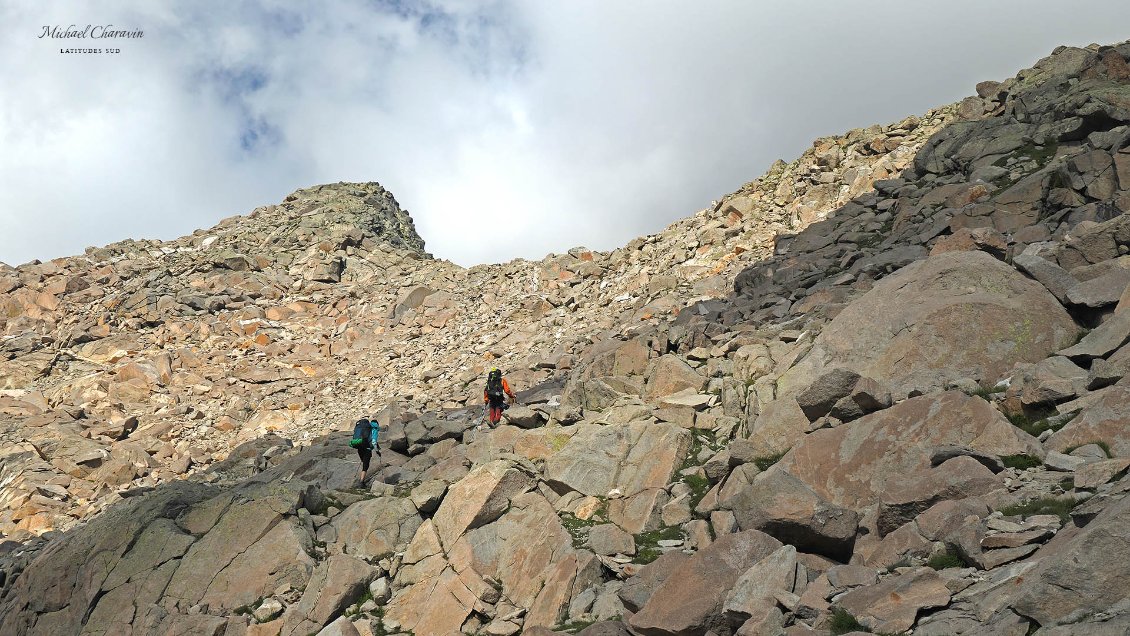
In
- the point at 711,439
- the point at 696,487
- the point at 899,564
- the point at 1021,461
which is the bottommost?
the point at 899,564

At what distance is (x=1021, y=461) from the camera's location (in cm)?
943

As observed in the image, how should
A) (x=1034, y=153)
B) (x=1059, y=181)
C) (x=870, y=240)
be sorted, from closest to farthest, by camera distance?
(x=1059, y=181), (x=1034, y=153), (x=870, y=240)

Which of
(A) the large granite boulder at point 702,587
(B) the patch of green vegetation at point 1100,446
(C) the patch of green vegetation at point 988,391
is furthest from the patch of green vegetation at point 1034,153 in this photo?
(A) the large granite boulder at point 702,587

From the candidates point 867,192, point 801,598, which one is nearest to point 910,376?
point 801,598

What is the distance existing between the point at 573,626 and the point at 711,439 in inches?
232

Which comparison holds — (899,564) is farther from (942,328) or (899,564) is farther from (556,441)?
(556,441)

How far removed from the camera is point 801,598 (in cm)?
830

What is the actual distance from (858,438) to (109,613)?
1564 cm

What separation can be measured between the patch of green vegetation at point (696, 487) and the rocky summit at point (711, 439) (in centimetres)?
7

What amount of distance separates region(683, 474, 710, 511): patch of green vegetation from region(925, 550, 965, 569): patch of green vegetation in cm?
584

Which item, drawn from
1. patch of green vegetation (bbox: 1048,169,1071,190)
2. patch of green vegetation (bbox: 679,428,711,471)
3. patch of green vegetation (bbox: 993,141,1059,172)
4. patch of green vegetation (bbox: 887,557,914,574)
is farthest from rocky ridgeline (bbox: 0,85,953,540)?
patch of green vegetation (bbox: 887,557,914,574)

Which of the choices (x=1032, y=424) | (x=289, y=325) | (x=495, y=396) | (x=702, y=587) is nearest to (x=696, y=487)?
(x=702, y=587)

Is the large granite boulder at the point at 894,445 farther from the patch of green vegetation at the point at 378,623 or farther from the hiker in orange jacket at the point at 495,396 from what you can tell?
the hiker in orange jacket at the point at 495,396

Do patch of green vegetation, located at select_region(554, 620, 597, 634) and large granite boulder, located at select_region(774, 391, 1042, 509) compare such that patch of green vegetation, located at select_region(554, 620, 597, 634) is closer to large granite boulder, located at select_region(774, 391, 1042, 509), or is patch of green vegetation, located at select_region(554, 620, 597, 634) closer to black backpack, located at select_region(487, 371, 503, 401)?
large granite boulder, located at select_region(774, 391, 1042, 509)
